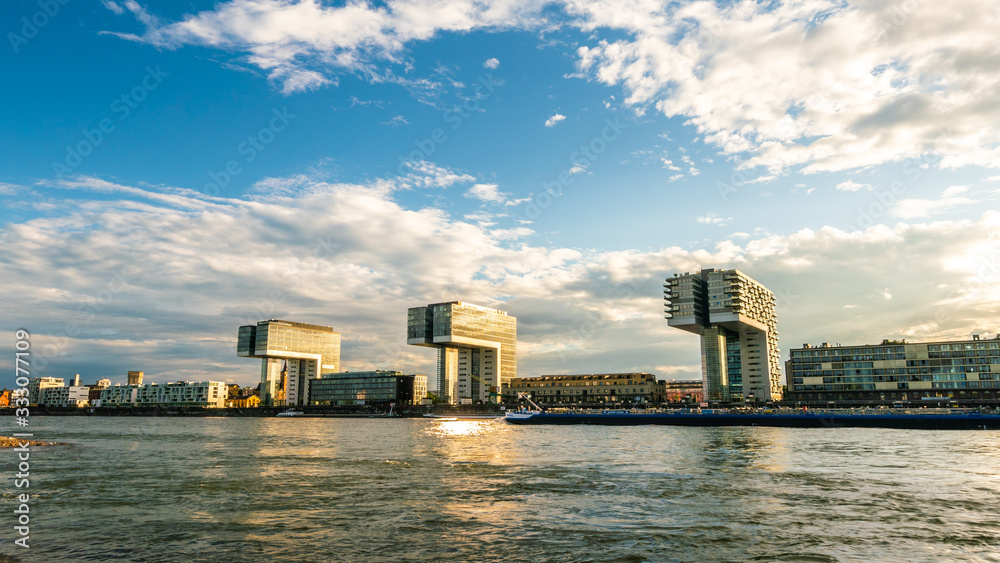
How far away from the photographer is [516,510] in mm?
26703

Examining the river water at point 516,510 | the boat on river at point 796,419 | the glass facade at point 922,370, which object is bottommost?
the boat on river at point 796,419

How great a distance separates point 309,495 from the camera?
31234 mm

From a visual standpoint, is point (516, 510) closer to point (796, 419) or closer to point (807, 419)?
point (807, 419)

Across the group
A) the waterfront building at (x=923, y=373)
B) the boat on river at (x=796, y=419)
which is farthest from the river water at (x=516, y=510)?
the waterfront building at (x=923, y=373)

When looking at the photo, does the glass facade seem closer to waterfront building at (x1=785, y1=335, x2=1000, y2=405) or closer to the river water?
waterfront building at (x1=785, y1=335, x2=1000, y2=405)

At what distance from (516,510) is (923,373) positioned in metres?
208

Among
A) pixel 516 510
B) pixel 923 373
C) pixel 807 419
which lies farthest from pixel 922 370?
pixel 516 510

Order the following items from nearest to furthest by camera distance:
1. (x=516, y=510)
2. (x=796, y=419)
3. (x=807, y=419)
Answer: (x=516, y=510) < (x=807, y=419) < (x=796, y=419)

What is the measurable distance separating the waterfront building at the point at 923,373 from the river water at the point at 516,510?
551 feet

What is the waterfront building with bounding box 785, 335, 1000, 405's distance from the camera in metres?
180

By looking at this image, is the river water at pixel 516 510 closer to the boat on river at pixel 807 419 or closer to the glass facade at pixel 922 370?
the boat on river at pixel 807 419

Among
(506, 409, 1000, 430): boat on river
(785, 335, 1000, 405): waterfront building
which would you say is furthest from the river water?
(785, 335, 1000, 405): waterfront building

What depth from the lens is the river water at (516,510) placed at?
65.2 feet

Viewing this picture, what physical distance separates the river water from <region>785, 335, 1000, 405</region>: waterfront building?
168m
